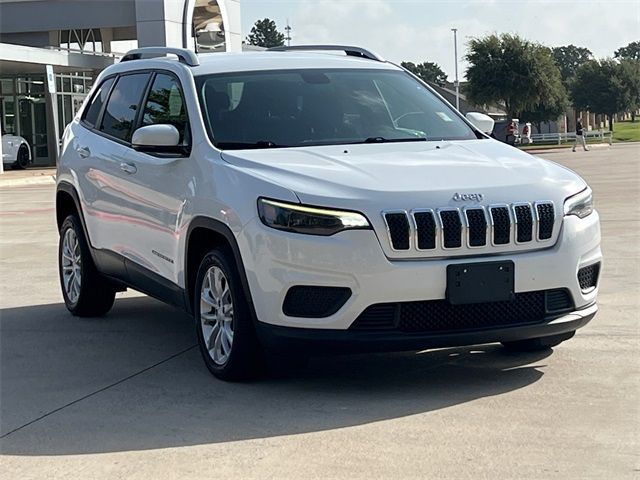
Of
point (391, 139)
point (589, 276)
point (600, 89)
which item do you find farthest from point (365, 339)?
point (600, 89)

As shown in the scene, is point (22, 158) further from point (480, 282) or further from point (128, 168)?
point (480, 282)

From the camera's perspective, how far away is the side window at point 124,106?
7680 mm

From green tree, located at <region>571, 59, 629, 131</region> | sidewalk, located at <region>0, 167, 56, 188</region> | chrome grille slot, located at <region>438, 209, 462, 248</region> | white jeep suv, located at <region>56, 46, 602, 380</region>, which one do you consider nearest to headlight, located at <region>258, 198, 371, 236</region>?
white jeep suv, located at <region>56, 46, 602, 380</region>

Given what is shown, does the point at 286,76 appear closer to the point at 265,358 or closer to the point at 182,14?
the point at 265,358

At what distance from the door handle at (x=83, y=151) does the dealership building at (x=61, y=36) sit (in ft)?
108

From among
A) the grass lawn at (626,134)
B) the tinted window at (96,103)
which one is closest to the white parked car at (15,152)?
the tinted window at (96,103)

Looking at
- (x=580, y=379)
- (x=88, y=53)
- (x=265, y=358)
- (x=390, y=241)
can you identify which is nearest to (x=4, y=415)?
(x=265, y=358)

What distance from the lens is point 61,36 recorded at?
4638cm

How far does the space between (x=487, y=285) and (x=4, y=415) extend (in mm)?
2520

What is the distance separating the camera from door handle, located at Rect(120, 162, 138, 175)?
7.21 m

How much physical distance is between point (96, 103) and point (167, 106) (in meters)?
1.54

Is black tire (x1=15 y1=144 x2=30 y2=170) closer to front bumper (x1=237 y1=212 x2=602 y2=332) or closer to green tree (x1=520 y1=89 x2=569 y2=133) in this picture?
front bumper (x1=237 y1=212 x2=602 y2=332)

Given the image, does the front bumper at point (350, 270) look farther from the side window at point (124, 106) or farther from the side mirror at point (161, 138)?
the side window at point (124, 106)

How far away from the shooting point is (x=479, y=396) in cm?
566
